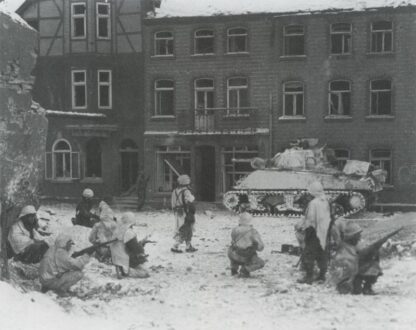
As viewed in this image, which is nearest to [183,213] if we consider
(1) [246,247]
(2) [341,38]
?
(1) [246,247]

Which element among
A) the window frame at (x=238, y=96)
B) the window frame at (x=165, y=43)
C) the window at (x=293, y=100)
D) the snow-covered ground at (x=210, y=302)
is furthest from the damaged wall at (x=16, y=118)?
the window at (x=293, y=100)

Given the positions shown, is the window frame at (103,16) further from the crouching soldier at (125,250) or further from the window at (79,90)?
the crouching soldier at (125,250)

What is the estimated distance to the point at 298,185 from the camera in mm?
20203

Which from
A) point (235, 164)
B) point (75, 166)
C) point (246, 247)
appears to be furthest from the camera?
point (75, 166)

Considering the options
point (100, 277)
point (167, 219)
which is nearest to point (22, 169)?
point (100, 277)

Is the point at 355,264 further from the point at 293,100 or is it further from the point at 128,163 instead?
the point at 128,163

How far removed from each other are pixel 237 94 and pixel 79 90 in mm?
7842

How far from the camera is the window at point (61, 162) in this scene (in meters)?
28.9

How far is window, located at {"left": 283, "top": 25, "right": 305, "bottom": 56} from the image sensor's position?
1030 inches

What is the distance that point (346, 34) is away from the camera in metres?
25.7

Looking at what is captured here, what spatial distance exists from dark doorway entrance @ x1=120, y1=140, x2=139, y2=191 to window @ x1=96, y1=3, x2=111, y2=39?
520 cm

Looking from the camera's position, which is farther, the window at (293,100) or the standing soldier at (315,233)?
the window at (293,100)

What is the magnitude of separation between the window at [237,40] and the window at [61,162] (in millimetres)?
8989

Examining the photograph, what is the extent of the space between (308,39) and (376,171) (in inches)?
307
